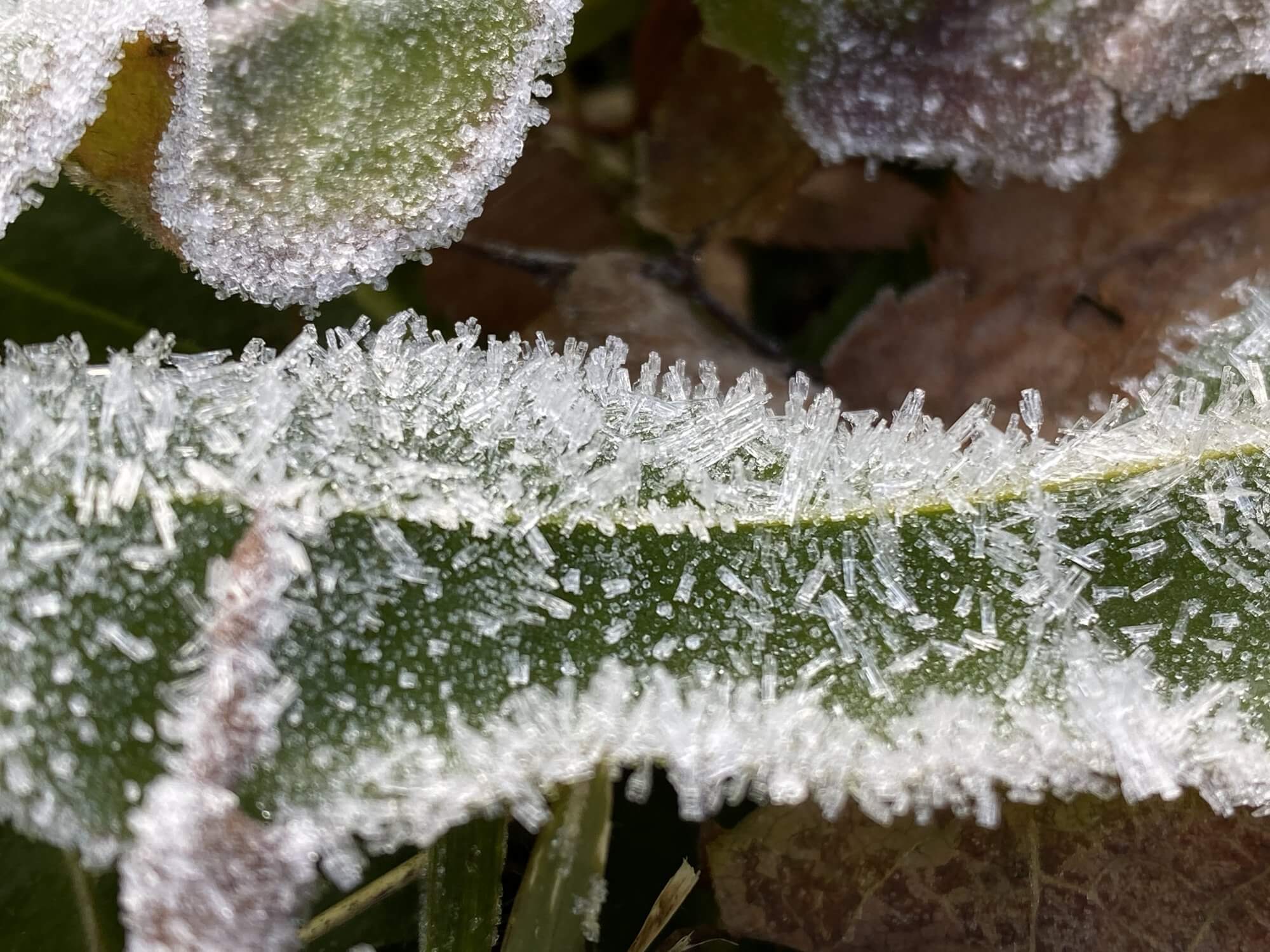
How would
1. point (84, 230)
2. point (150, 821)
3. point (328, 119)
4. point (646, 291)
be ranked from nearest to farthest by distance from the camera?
1. point (150, 821)
2. point (328, 119)
3. point (84, 230)
4. point (646, 291)

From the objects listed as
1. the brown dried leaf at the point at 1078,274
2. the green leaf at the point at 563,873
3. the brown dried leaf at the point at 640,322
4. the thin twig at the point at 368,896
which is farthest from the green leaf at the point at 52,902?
the brown dried leaf at the point at 1078,274

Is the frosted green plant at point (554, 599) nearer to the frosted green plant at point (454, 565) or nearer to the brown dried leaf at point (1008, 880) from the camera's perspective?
the frosted green plant at point (454, 565)

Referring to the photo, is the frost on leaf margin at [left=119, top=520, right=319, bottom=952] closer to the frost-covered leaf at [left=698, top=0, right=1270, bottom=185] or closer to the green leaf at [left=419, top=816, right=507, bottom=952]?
the green leaf at [left=419, top=816, right=507, bottom=952]

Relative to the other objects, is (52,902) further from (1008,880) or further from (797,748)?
(1008,880)

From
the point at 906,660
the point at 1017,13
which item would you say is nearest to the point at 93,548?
the point at 906,660

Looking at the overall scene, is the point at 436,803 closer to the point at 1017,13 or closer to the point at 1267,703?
the point at 1267,703

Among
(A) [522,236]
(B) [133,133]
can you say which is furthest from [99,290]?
(A) [522,236]

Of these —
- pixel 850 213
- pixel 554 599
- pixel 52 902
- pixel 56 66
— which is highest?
pixel 850 213

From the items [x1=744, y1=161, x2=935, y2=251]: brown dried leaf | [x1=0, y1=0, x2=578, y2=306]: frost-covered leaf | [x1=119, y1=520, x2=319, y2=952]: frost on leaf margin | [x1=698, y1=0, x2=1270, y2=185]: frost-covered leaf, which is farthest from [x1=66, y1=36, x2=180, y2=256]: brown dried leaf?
[x1=744, y1=161, x2=935, y2=251]: brown dried leaf
